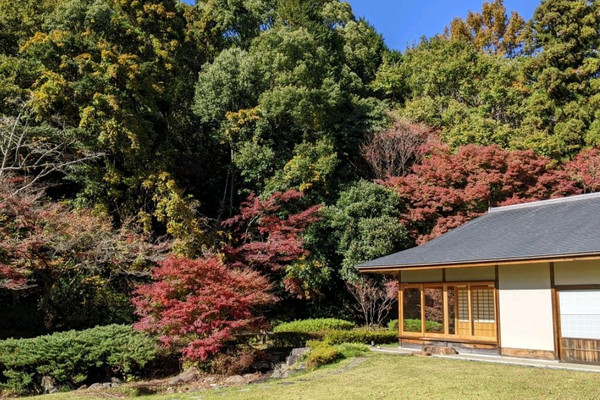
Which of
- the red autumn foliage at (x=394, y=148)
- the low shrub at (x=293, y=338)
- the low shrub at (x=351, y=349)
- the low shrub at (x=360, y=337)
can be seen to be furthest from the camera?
the red autumn foliage at (x=394, y=148)

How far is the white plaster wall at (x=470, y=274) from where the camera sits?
1270 cm

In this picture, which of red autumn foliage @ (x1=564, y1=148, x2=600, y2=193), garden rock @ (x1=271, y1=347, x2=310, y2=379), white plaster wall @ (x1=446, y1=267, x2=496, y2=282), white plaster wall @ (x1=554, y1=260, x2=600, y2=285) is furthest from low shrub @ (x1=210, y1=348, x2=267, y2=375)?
red autumn foliage @ (x1=564, y1=148, x2=600, y2=193)

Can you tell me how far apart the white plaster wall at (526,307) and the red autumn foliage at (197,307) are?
5.96 m

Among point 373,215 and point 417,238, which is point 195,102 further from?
point 417,238

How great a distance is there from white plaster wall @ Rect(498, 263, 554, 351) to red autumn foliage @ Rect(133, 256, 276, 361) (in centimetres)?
596

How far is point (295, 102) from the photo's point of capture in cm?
2098

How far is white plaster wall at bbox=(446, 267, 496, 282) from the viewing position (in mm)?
12704

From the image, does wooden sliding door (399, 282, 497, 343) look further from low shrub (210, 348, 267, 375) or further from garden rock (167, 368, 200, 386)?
garden rock (167, 368, 200, 386)

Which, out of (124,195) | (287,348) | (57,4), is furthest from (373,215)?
→ (57,4)

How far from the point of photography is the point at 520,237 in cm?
1259

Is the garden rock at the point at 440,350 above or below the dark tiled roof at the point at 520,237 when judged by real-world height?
below

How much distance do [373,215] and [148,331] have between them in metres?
10.00

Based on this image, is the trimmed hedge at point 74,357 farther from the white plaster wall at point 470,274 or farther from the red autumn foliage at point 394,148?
the red autumn foliage at point 394,148

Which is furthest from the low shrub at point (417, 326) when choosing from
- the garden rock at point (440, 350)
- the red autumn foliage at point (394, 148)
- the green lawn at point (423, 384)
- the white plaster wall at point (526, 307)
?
the red autumn foliage at point (394, 148)
